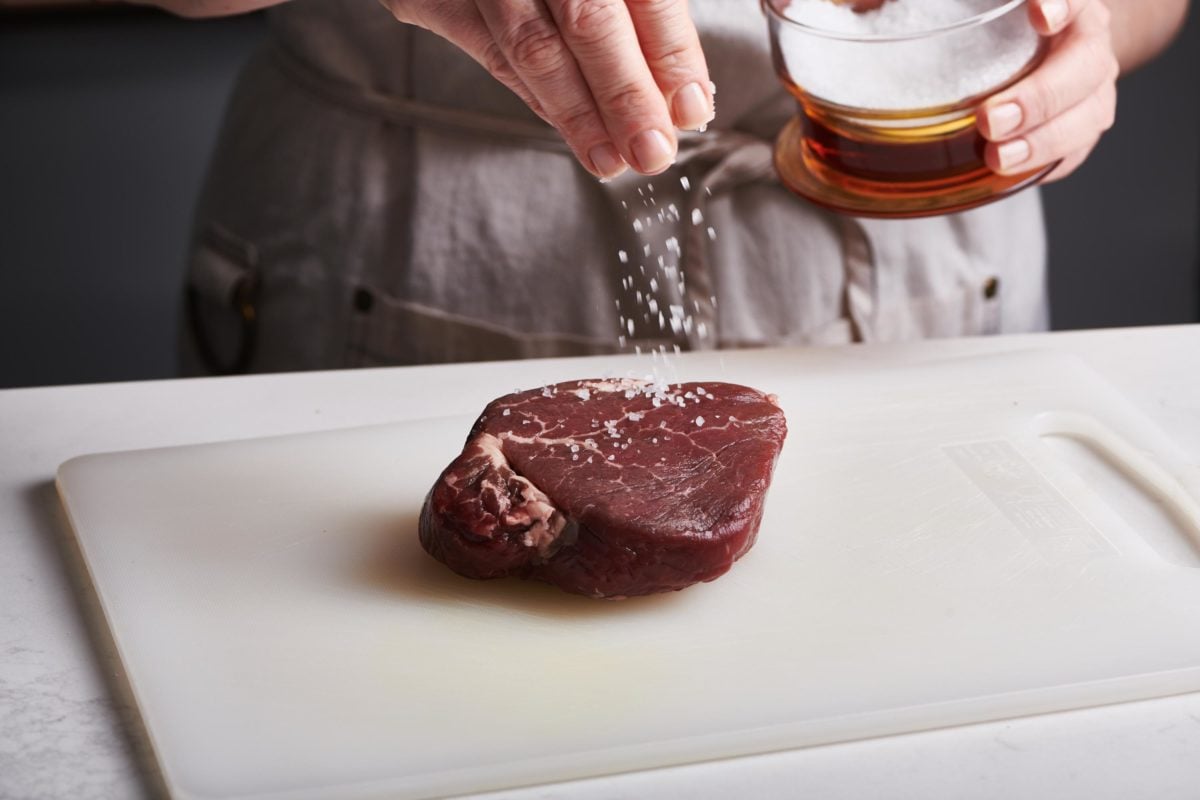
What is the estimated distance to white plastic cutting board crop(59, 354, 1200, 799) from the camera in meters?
1.19

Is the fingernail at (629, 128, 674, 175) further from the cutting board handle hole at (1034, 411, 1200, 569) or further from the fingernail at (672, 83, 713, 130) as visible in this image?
the cutting board handle hole at (1034, 411, 1200, 569)

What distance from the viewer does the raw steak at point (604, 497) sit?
52.1 inches

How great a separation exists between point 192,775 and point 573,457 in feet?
1.55

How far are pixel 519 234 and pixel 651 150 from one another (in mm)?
804

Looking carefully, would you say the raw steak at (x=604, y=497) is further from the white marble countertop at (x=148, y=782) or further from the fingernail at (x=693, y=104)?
the fingernail at (x=693, y=104)

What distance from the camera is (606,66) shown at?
1.30 metres

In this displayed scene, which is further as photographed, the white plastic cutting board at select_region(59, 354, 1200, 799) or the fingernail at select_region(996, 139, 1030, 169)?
the fingernail at select_region(996, 139, 1030, 169)

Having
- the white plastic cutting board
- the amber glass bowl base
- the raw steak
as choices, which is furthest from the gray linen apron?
the raw steak

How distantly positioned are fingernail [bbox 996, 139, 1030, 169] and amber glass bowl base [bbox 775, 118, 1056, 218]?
3cm

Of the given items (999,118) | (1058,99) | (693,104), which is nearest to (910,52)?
(999,118)

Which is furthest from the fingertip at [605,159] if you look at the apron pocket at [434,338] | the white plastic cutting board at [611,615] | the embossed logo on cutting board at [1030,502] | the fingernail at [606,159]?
the apron pocket at [434,338]

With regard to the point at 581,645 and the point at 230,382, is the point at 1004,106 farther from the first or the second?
the point at 230,382

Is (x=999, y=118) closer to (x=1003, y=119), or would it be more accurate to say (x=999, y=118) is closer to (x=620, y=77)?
(x=1003, y=119)

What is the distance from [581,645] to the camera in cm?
131
